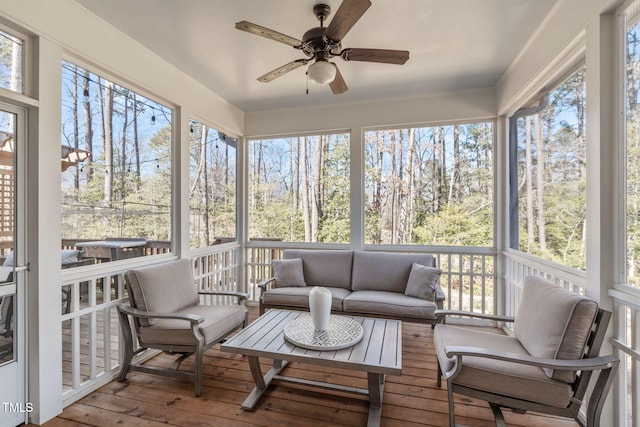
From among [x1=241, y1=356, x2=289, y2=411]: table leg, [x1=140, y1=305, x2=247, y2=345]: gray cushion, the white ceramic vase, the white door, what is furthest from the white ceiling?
[x1=241, y1=356, x2=289, y2=411]: table leg

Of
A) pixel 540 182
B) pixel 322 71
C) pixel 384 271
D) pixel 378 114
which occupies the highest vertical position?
pixel 378 114

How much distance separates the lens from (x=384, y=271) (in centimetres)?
360

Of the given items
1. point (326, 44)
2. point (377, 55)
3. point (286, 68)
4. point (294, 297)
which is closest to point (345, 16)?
point (326, 44)

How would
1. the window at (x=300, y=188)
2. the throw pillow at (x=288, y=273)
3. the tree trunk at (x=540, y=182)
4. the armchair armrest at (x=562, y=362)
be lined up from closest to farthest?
the armchair armrest at (x=562, y=362) < the tree trunk at (x=540, y=182) < the throw pillow at (x=288, y=273) < the window at (x=300, y=188)

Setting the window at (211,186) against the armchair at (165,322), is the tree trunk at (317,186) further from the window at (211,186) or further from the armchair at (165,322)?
the armchair at (165,322)

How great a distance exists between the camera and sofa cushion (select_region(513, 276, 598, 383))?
1.63 metres

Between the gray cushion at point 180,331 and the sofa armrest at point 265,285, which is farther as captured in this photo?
the sofa armrest at point 265,285

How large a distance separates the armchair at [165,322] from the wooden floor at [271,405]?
15 cm

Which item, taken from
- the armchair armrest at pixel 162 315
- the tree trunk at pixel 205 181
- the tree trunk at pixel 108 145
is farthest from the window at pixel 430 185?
the tree trunk at pixel 108 145

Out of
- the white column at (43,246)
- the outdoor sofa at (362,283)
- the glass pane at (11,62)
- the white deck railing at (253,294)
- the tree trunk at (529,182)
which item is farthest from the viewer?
the outdoor sofa at (362,283)

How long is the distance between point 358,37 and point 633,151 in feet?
6.51

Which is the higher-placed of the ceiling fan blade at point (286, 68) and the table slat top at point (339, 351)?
the ceiling fan blade at point (286, 68)

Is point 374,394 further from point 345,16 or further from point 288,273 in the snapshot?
point 345,16

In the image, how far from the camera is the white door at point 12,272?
1.88 meters
